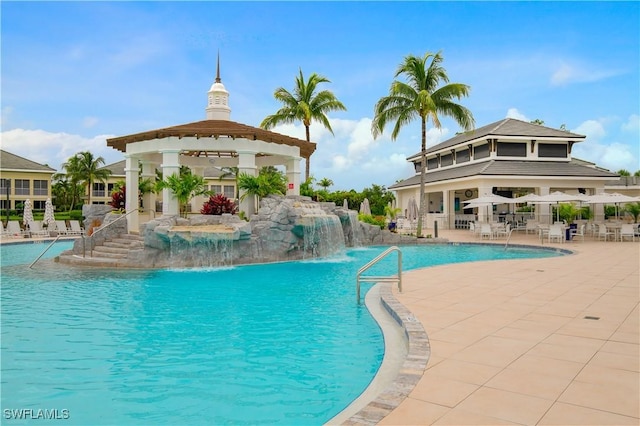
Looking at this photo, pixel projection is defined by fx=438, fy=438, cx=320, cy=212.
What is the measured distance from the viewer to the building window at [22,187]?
151 feet

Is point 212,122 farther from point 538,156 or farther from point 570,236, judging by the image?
point 538,156

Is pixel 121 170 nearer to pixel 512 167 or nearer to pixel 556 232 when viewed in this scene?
pixel 512 167

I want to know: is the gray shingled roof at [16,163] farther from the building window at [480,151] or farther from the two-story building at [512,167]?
the building window at [480,151]

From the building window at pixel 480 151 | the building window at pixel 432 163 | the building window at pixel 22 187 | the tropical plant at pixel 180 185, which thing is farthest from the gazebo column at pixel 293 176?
the building window at pixel 22 187

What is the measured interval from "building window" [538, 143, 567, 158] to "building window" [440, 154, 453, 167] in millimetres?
7216

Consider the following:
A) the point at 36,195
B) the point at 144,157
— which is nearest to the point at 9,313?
the point at 144,157

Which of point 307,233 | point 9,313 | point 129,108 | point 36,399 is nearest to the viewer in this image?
point 36,399

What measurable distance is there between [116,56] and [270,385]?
1515 cm

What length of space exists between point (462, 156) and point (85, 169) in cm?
4245

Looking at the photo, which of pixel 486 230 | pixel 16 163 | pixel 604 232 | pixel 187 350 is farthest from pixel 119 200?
pixel 16 163

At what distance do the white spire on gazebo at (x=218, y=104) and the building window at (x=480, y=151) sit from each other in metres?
19.3

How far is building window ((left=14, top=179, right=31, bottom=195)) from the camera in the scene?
46.0 metres

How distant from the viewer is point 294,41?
703 inches

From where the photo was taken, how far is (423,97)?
74.2 feet
